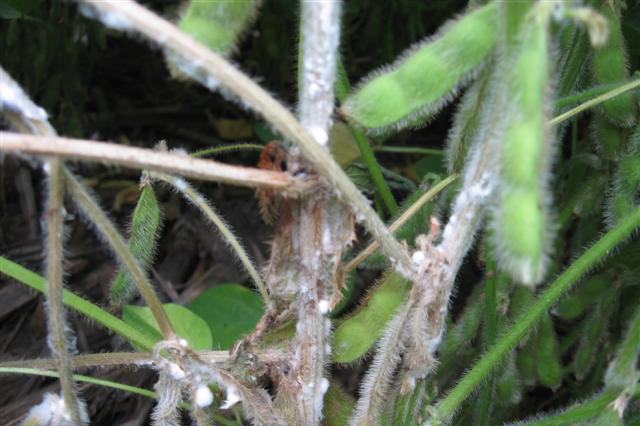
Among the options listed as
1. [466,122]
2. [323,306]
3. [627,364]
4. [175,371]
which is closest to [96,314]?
[175,371]

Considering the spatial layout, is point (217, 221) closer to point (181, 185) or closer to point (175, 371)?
point (181, 185)

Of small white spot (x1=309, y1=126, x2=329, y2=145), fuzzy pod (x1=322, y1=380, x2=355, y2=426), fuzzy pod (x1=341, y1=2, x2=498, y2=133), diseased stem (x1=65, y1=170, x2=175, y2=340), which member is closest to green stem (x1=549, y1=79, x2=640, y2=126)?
fuzzy pod (x1=341, y1=2, x2=498, y2=133)

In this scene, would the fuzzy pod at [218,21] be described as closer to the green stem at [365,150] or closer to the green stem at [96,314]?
the green stem at [365,150]

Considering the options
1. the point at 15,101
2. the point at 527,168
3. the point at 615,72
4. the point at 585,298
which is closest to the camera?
the point at 527,168

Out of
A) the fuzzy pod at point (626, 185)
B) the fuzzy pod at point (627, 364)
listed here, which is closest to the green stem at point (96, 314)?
the fuzzy pod at point (627, 364)

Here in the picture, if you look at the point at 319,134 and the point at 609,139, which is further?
the point at 609,139

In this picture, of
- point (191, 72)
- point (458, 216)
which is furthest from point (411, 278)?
point (191, 72)

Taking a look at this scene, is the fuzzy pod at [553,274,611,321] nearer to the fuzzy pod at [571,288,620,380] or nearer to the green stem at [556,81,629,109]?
the fuzzy pod at [571,288,620,380]
